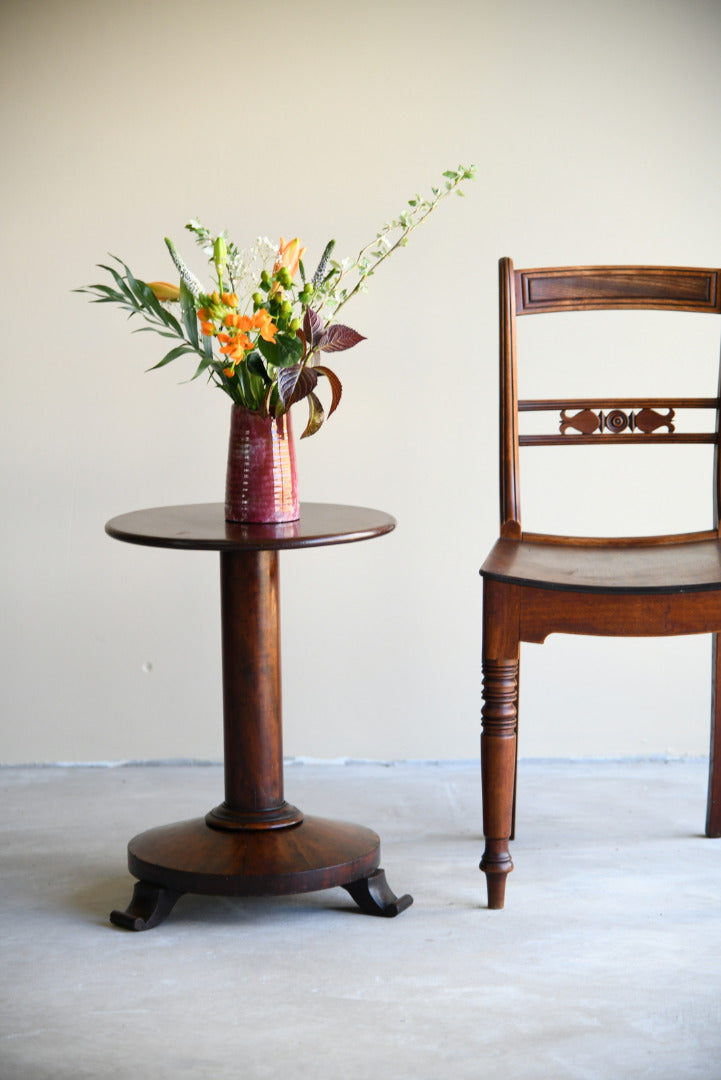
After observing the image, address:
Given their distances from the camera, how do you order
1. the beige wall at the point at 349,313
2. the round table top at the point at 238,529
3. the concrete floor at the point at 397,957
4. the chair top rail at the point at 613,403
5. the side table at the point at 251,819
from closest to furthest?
the concrete floor at the point at 397,957, the round table top at the point at 238,529, the side table at the point at 251,819, the chair top rail at the point at 613,403, the beige wall at the point at 349,313

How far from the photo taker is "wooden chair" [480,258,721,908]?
170cm

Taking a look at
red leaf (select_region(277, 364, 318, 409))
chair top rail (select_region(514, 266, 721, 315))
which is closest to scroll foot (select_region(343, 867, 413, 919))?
red leaf (select_region(277, 364, 318, 409))

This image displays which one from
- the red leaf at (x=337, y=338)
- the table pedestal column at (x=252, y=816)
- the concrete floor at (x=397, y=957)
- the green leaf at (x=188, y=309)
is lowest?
the concrete floor at (x=397, y=957)

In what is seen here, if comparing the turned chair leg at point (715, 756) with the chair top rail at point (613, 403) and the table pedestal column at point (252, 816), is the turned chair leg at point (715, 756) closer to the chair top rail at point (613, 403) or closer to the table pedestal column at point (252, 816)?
the chair top rail at point (613, 403)

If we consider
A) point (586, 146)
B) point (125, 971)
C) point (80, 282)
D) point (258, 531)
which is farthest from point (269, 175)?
point (125, 971)

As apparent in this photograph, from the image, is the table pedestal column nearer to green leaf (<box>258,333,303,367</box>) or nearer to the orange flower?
green leaf (<box>258,333,303,367</box>)

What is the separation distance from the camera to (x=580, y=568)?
5.89 feet

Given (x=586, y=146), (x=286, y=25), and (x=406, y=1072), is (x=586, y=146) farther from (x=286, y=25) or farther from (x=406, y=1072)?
(x=406, y=1072)

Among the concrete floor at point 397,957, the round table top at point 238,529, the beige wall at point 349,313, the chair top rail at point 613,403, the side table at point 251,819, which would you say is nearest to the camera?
the concrete floor at point 397,957

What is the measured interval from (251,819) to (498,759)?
1.29 feet

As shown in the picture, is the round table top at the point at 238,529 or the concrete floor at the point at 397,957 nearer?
the concrete floor at the point at 397,957

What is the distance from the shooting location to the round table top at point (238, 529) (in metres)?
1.62

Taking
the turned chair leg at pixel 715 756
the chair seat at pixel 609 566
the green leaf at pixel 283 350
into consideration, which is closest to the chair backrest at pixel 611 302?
the chair seat at pixel 609 566

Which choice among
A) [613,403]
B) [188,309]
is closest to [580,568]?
[613,403]
